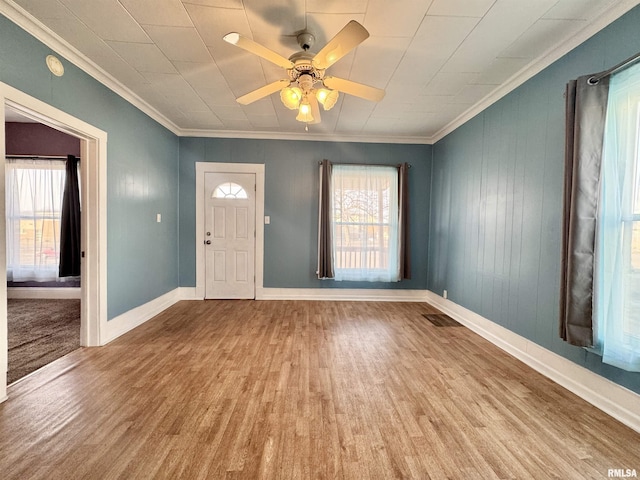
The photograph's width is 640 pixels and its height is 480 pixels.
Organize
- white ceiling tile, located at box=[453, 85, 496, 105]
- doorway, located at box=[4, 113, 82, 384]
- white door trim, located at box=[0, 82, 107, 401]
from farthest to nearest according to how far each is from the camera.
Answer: doorway, located at box=[4, 113, 82, 384]
white ceiling tile, located at box=[453, 85, 496, 105]
white door trim, located at box=[0, 82, 107, 401]

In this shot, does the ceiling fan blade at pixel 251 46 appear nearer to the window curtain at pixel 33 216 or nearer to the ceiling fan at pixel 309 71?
the ceiling fan at pixel 309 71

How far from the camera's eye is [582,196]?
6.40ft

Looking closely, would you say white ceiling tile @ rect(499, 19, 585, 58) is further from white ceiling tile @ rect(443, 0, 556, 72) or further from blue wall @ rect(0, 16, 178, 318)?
blue wall @ rect(0, 16, 178, 318)

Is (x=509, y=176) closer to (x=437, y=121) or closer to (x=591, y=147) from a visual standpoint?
(x=591, y=147)

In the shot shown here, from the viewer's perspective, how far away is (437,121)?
399 cm

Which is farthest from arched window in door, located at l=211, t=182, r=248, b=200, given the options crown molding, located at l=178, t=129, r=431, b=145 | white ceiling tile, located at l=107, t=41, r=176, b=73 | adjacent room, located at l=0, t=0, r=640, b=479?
white ceiling tile, located at l=107, t=41, r=176, b=73

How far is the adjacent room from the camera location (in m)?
1.67

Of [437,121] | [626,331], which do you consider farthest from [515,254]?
[437,121]

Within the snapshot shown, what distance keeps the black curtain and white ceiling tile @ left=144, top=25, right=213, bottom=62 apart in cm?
319

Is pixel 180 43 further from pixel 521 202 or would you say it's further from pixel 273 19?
pixel 521 202

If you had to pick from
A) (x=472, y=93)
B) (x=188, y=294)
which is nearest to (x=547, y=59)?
(x=472, y=93)

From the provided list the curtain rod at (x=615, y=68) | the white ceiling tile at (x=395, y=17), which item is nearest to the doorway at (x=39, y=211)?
the white ceiling tile at (x=395, y=17)

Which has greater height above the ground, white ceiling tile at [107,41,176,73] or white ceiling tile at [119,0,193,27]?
white ceiling tile at [107,41,176,73]

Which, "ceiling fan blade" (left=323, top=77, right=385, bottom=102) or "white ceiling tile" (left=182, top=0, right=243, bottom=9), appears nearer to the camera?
"white ceiling tile" (left=182, top=0, right=243, bottom=9)
